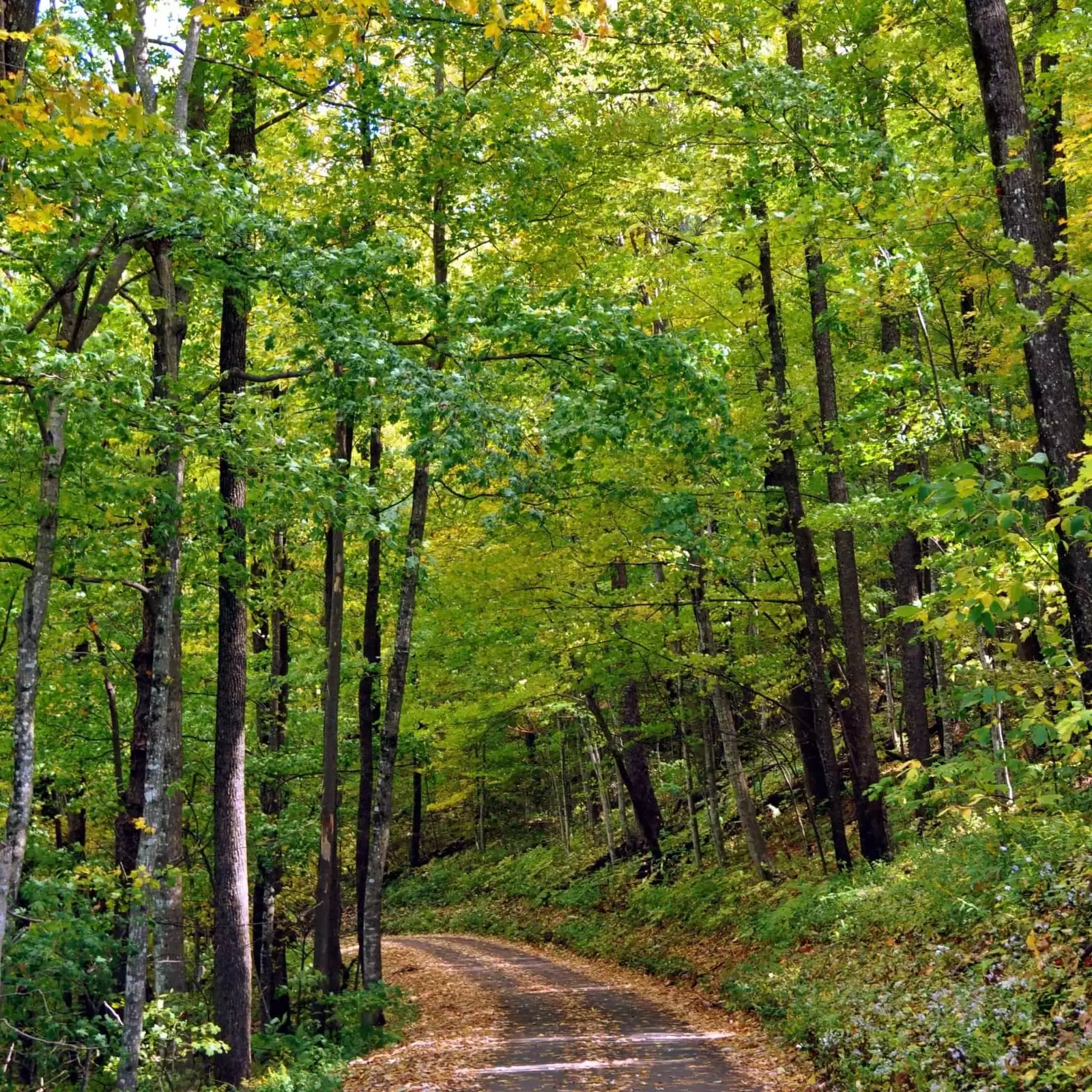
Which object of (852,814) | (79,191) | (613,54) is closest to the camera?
(79,191)

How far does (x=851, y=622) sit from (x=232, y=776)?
845 centimetres

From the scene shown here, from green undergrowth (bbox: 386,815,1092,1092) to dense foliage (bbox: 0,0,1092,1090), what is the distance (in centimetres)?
6

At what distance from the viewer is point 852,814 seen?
19.0m

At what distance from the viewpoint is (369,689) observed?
1650 cm

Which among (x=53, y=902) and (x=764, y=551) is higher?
(x=764, y=551)

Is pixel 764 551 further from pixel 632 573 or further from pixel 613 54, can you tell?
pixel 613 54

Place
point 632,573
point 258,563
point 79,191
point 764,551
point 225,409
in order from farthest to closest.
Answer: point 632,573
point 764,551
point 258,563
point 225,409
point 79,191

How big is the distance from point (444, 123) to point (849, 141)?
4425 millimetres

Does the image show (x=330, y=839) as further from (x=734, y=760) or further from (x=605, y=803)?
(x=605, y=803)

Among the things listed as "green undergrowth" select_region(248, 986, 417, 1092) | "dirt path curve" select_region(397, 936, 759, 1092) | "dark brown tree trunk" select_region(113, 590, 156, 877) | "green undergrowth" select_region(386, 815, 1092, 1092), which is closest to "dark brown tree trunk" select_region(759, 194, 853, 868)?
"green undergrowth" select_region(386, 815, 1092, 1092)

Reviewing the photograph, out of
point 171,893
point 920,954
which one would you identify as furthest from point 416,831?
point 920,954

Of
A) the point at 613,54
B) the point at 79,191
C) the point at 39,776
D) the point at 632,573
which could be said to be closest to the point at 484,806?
the point at 632,573

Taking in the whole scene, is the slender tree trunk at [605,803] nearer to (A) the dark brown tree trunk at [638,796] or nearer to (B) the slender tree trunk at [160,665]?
(A) the dark brown tree trunk at [638,796]

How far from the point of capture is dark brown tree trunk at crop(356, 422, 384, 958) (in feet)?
50.3
